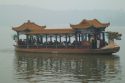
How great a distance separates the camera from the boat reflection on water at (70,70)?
75.5ft

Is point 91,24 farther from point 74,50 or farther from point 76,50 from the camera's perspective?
point 74,50

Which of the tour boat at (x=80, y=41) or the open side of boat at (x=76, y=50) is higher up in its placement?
the tour boat at (x=80, y=41)

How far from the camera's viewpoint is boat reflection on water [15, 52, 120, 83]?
23.0m

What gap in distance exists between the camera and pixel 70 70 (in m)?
26.8

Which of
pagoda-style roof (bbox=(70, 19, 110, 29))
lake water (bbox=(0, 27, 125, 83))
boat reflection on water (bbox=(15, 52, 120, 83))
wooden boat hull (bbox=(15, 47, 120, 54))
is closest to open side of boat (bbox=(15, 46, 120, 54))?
wooden boat hull (bbox=(15, 47, 120, 54))

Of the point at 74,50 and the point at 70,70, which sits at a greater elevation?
the point at 74,50

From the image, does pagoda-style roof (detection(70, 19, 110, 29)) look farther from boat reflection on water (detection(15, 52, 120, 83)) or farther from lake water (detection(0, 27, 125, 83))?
lake water (detection(0, 27, 125, 83))

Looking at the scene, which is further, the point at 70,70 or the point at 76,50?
the point at 76,50

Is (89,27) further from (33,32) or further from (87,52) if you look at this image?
(33,32)

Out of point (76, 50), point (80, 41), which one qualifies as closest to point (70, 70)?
point (76, 50)

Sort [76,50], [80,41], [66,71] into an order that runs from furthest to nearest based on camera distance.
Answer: [80,41] < [76,50] < [66,71]

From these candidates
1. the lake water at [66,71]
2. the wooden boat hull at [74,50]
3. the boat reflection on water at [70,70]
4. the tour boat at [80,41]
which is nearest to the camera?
the lake water at [66,71]

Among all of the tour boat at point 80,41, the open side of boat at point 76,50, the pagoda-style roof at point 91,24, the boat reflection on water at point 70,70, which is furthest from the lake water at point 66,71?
the pagoda-style roof at point 91,24

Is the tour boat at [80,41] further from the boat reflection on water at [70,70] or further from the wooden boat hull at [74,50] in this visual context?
the boat reflection on water at [70,70]
